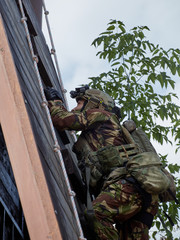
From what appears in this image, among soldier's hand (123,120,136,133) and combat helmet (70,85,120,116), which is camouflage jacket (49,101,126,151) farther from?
combat helmet (70,85,120,116)

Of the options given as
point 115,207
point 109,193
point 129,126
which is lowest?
point 115,207

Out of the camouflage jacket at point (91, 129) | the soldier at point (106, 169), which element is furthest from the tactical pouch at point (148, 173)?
the camouflage jacket at point (91, 129)

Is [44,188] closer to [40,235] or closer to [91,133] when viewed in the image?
[40,235]

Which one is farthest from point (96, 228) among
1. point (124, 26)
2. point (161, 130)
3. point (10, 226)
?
point (124, 26)

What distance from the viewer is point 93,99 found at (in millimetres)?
5125

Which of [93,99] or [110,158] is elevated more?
[93,99]

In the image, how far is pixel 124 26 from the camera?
27.7ft

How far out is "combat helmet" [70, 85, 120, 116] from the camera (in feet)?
16.8

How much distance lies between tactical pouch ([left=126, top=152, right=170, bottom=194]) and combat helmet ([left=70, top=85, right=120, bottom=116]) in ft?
3.40

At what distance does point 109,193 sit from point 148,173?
367mm

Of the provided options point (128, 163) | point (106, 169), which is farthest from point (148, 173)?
point (106, 169)

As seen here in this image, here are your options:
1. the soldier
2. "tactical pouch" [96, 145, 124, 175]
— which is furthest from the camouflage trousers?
"tactical pouch" [96, 145, 124, 175]

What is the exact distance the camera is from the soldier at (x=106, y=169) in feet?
13.2

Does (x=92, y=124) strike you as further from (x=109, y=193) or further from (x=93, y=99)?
(x=109, y=193)
